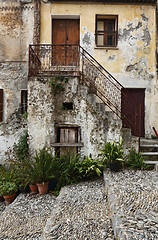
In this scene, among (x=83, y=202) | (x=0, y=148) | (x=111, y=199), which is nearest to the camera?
(x=111, y=199)

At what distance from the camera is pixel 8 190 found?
6.50 metres

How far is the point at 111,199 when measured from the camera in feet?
13.6

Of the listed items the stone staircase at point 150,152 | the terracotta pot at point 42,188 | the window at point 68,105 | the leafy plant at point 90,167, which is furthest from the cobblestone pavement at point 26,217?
the stone staircase at point 150,152

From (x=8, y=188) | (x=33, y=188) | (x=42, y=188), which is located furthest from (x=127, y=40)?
(x=8, y=188)

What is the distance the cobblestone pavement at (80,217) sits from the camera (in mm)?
3482

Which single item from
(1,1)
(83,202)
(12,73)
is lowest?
(83,202)

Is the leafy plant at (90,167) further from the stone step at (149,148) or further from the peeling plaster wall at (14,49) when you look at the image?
the peeling plaster wall at (14,49)

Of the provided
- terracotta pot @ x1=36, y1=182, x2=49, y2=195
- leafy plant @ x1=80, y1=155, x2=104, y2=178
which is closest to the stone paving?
terracotta pot @ x1=36, y1=182, x2=49, y2=195

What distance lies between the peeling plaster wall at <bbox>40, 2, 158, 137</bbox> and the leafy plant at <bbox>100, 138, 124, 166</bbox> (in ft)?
10.6

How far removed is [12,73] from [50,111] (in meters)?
3.66

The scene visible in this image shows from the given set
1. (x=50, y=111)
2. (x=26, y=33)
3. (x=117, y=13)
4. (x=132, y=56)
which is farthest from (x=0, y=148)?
(x=117, y=13)

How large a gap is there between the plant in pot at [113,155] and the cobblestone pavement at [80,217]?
3.06 feet

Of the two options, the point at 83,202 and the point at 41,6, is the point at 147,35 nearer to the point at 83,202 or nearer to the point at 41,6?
the point at 41,6

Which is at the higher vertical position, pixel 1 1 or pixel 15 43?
pixel 1 1
